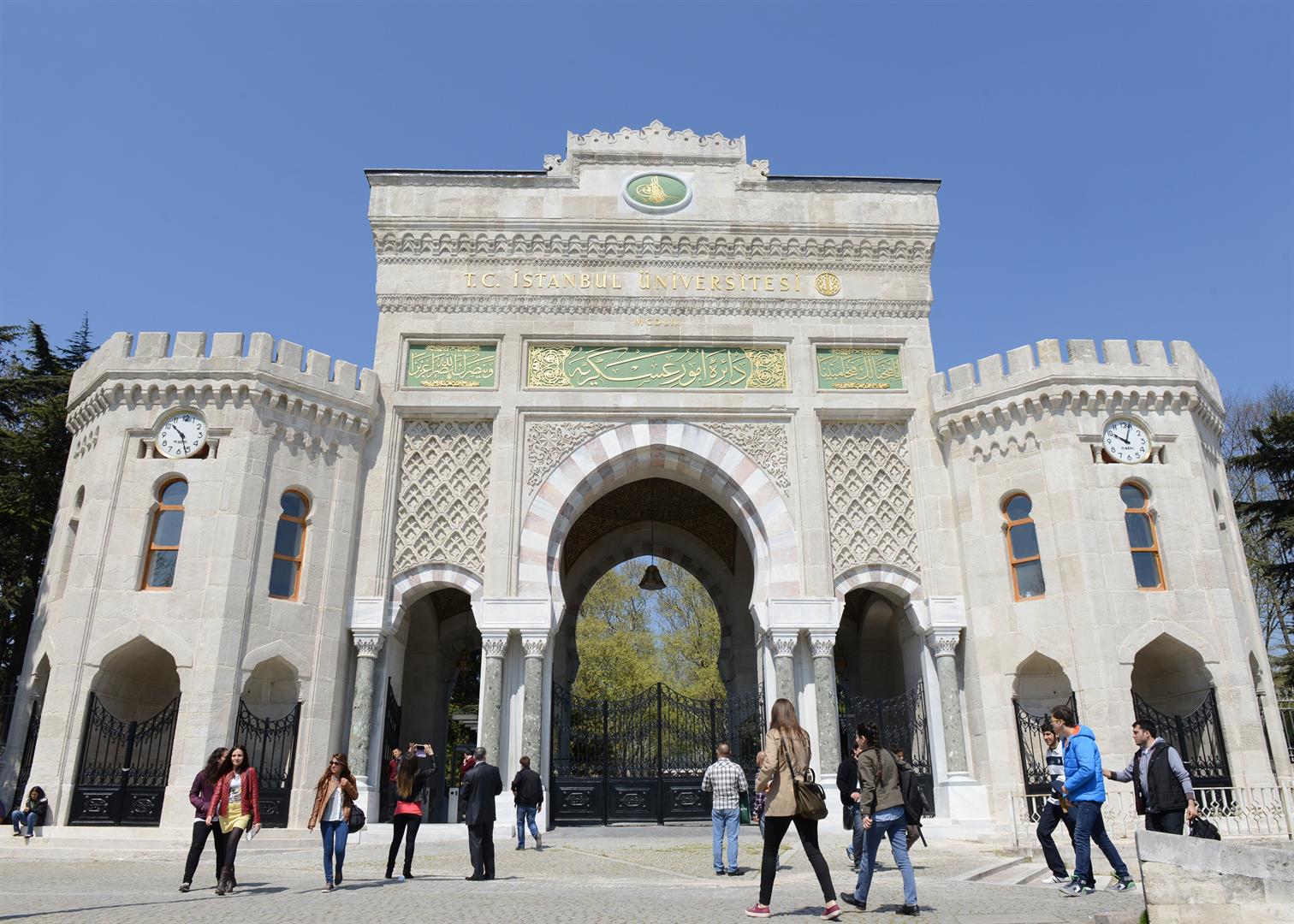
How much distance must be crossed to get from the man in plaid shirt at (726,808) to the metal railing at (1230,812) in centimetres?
487

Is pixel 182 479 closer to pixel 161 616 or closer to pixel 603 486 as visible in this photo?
pixel 161 616

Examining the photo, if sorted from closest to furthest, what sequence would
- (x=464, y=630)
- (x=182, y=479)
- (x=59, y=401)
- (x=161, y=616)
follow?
(x=161, y=616) < (x=182, y=479) < (x=59, y=401) < (x=464, y=630)

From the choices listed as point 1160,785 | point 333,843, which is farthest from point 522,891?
point 1160,785

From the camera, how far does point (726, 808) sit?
924cm

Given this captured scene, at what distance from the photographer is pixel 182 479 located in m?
14.2

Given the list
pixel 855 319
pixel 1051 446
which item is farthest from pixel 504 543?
pixel 1051 446

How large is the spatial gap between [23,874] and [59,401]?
1098 centimetres

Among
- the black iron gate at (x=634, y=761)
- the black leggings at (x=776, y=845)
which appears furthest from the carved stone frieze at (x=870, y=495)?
the black leggings at (x=776, y=845)

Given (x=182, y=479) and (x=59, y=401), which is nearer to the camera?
(x=182, y=479)

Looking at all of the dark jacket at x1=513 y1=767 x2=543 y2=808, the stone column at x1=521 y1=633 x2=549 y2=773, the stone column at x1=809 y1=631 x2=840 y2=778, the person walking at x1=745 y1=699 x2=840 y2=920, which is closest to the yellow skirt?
the dark jacket at x1=513 y1=767 x2=543 y2=808

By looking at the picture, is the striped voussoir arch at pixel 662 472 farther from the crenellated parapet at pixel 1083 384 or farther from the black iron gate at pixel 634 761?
the crenellated parapet at pixel 1083 384

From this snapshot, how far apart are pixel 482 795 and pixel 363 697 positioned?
6.17 meters

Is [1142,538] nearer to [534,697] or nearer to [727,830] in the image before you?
[727,830]

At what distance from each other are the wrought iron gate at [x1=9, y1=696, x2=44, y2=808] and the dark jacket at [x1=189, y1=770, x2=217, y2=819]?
6.44 metres
